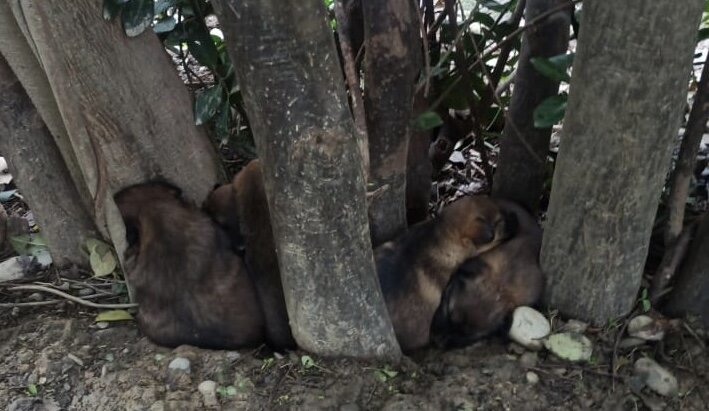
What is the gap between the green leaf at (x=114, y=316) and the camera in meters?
2.54

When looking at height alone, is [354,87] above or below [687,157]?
above

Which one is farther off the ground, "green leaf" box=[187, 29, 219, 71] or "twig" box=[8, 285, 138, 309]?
"green leaf" box=[187, 29, 219, 71]

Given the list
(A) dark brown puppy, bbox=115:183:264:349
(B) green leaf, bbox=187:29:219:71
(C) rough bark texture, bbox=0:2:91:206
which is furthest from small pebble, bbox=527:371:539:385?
(C) rough bark texture, bbox=0:2:91:206

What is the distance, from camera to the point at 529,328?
2242 millimetres

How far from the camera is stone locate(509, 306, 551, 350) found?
2.23m

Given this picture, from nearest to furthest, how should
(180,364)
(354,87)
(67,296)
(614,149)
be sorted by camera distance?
(614,149), (354,87), (180,364), (67,296)

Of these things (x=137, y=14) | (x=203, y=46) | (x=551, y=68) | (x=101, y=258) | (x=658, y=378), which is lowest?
(x=658, y=378)

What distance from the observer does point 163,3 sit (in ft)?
7.53

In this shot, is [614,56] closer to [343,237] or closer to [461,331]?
[343,237]

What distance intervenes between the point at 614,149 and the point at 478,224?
66 centimetres

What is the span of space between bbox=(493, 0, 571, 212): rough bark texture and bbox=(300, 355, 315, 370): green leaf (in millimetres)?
1005

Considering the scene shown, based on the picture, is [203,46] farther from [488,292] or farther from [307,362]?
[488,292]

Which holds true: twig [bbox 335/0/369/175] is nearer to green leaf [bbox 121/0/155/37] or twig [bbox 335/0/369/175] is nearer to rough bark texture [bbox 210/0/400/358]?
rough bark texture [bbox 210/0/400/358]

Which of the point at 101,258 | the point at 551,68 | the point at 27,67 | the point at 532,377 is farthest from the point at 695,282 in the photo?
the point at 27,67
